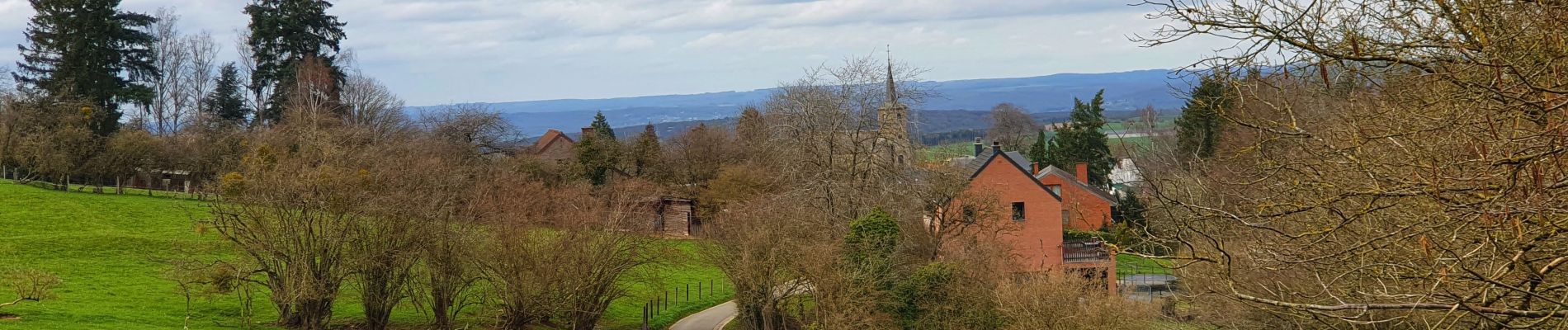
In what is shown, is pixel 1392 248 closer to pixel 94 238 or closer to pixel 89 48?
pixel 94 238

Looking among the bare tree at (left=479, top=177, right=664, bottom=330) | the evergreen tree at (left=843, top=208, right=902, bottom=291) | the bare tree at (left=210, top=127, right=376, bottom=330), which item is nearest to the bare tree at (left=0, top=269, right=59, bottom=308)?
the bare tree at (left=210, top=127, right=376, bottom=330)

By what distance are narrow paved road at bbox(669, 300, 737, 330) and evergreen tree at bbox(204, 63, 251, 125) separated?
3442 cm

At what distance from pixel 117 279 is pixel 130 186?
24.6 m

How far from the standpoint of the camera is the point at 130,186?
163 ft

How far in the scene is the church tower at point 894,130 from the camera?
106 ft

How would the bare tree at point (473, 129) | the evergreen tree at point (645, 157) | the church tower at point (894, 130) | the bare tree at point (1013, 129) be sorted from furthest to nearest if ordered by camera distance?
the bare tree at point (1013, 129) → the bare tree at point (473, 129) → the evergreen tree at point (645, 157) → the church tower at point (894, 130)

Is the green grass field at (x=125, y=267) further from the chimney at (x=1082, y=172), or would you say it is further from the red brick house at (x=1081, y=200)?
the chimney at (x=1082, y=172)

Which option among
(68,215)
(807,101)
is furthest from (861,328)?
(68,215)

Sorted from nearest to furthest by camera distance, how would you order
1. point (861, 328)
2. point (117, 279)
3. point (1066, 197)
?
point (861, 328), point (117, 279), point (1066, 197)

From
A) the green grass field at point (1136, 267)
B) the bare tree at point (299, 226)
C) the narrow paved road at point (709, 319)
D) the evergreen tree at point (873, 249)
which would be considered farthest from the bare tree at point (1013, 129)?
the bare tree at point (299, 226)

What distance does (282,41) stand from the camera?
5603 cm

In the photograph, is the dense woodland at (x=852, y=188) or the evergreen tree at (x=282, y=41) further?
the evergreen tree at (x=282, y=41)

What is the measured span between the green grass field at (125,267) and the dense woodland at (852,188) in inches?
34.2

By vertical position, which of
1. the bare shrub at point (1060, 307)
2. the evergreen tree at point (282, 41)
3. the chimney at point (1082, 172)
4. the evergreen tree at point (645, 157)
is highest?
the evergreen tree at point (282, 41)
